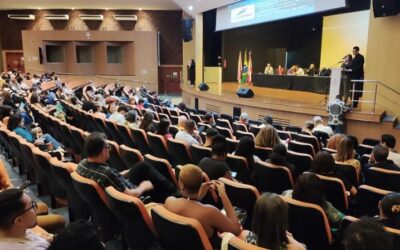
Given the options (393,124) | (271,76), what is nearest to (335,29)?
(271,76)

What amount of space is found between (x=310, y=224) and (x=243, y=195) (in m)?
0.54

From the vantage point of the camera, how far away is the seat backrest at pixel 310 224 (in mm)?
2133

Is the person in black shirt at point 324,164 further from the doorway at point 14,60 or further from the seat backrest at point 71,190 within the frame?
the doorway at point 14,60

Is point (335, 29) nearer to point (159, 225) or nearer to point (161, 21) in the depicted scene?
point (161, 21)

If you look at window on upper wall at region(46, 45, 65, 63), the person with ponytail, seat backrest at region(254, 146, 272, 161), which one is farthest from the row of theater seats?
window on upper wall at region(46, 45, 65, 63)

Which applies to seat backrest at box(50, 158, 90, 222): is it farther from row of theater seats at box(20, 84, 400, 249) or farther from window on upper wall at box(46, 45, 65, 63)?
window on upper wall at box(46, 45, 65, 63)

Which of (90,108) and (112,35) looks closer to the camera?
(90,108)

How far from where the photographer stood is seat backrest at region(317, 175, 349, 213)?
9.12 feet

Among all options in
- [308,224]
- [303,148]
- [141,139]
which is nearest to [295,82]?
[303,148]

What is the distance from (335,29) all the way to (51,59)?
15.1 m

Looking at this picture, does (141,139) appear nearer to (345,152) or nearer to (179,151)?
(179,151)

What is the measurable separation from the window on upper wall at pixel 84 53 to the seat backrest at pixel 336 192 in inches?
757

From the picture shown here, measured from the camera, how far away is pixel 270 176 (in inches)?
126

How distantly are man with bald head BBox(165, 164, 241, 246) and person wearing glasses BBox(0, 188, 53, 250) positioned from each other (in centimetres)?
76
